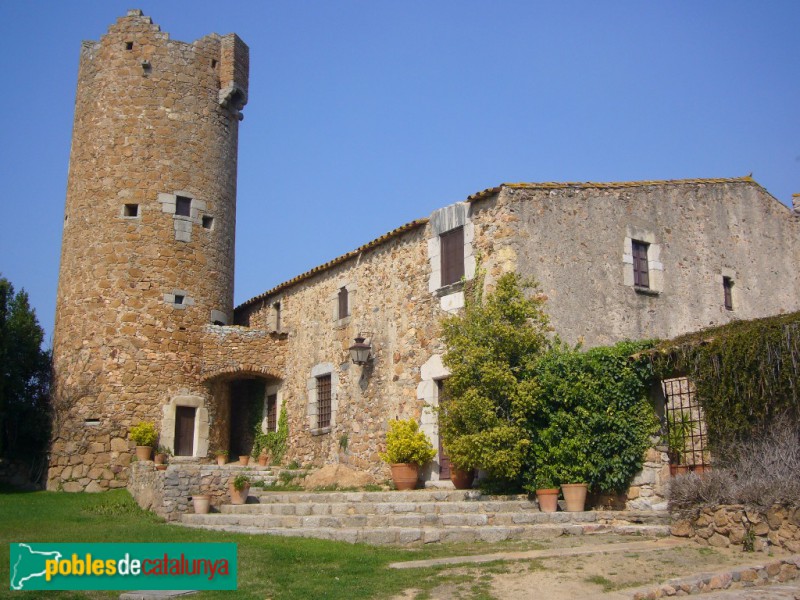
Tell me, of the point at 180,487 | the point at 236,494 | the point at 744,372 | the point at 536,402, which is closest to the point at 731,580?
the point at 744,372

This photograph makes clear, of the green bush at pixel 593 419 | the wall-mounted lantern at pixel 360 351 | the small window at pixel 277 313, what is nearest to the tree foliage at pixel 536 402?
the green bush at pixel 593 419

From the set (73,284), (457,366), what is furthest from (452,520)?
(73,284)

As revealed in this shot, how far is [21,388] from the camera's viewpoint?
20.3 metres

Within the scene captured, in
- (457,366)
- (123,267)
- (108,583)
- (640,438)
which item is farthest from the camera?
(123,267)

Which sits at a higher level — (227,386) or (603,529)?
(227,386)

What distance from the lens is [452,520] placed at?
37.3ft

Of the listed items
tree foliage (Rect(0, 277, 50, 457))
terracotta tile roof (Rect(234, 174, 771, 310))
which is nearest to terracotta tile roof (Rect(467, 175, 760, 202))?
terracotta tile roof (Rect(234, 174, 771, 310))

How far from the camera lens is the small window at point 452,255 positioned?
50.0 feet

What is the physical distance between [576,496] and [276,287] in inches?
447

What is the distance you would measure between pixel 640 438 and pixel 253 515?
6.11 meters

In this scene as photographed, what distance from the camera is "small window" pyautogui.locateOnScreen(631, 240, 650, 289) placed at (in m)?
15.4

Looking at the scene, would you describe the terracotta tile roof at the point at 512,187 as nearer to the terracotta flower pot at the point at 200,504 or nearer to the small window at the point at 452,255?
the small window at the point at 452,255

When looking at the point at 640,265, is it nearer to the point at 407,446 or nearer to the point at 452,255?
the point at 452,255

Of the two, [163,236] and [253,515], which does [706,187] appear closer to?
[253,515]
